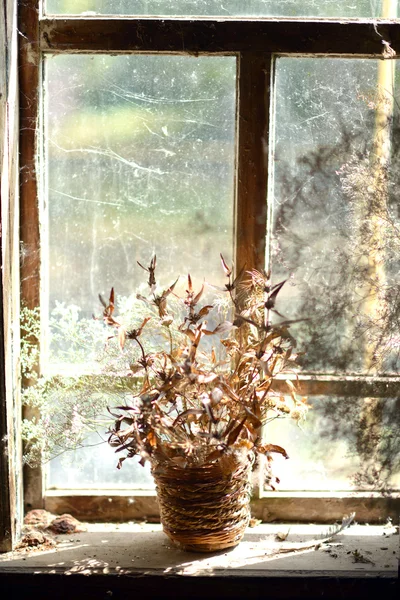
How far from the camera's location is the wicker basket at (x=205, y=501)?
171cm

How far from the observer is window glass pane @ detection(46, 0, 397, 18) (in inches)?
76.1

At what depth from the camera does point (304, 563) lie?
5.99 ft

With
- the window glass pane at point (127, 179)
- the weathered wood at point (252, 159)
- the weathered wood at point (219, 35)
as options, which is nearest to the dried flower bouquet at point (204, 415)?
the weathered wood at point (252, 159)

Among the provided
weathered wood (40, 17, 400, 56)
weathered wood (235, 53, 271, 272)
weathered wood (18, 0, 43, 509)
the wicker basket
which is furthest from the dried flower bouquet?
weathered wood (40, 17, 400, 56)

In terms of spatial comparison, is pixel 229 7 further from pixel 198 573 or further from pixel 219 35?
pixel 198 573

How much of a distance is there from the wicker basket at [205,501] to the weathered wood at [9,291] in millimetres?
402

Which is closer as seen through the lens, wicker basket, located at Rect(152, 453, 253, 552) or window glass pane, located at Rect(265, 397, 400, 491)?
wicker basket, located at Rect(152, 453, 253, 552)

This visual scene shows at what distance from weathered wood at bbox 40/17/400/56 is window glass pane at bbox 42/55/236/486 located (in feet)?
0.14

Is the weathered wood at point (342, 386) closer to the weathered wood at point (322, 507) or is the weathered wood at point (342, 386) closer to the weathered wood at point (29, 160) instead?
the weathered wood at point (322, 507)

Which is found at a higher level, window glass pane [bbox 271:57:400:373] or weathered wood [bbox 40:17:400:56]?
weathered wood [bbox 40:17:400:56]

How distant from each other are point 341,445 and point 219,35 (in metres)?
1.19

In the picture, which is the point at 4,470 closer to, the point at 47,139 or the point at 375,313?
the point at 47,139

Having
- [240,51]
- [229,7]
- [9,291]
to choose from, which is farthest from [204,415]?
[229,7]

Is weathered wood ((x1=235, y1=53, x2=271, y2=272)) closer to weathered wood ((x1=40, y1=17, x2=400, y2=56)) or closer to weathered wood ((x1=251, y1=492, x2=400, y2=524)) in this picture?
weathered wood ((x1=40, y1=17, x2=400, y2=56))
